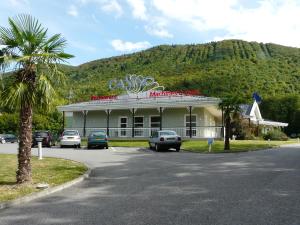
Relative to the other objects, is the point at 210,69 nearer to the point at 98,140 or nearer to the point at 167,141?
the point at 98,140

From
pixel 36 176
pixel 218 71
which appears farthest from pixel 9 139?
pixel 218 71

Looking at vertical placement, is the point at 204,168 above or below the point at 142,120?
below

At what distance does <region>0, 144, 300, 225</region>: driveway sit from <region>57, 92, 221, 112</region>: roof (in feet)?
72.9

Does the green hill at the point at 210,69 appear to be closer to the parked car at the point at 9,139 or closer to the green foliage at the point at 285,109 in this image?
the green foliage at the point at 285,109

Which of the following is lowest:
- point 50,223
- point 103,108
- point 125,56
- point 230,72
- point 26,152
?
point 50,223

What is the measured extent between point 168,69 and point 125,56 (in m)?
29.5

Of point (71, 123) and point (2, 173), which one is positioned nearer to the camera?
point (2, 173)

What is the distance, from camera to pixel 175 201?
8.80 meters

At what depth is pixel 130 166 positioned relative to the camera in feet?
54.4

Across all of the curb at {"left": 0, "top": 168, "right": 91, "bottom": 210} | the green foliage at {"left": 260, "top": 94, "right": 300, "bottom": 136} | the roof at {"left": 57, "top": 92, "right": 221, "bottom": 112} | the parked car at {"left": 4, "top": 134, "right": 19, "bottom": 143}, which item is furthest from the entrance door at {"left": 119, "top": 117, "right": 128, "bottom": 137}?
the green foliage at {"left": 260, "top": 94, "right": 300, "bottom": 136}

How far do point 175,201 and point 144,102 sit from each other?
3046 cm

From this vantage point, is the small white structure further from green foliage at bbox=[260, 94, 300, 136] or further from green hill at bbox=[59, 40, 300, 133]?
green foliage at bbox=[260, 94, 300, 136]

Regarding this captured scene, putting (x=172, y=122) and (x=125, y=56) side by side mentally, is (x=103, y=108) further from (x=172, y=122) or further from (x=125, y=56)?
(x=125, y=56)

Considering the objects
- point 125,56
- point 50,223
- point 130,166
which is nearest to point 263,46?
point 125,56
